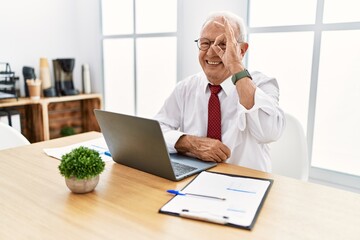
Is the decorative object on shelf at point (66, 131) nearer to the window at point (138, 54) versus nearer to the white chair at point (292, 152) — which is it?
the window at point (138, 54)

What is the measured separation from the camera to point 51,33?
11.0ft

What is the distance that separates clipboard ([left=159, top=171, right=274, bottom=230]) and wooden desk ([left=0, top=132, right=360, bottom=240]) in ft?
0.07

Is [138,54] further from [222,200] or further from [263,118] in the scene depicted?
[222,200]

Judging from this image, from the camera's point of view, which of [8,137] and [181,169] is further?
[8,137]

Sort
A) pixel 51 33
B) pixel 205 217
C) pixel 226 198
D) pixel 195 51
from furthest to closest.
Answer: pixel 51 33 < pixel 195 51 < pixel 226 198 < pixel 205 217

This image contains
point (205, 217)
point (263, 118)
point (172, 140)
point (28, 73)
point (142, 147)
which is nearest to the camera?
point (205, 217)

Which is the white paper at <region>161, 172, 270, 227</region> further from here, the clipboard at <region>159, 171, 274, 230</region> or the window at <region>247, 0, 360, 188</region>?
the window at <region>247, 0, 360, 188</region>

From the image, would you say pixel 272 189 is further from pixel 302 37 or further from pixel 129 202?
pixel 302 37

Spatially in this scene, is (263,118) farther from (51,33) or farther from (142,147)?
(51,33)

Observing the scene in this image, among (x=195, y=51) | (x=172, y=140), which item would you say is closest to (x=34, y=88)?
(x=195, y=51)

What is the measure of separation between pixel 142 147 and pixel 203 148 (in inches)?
12.7

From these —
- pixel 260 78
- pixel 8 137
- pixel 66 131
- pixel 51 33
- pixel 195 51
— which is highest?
pixel 51 33

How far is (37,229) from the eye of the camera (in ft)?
2.72

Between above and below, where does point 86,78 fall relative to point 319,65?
below
